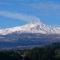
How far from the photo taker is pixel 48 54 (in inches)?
973

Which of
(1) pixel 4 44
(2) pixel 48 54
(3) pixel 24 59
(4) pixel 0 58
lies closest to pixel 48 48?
(2) pixel 48 54

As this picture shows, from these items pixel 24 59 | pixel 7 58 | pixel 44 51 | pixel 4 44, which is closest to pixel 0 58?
pixel 7 58

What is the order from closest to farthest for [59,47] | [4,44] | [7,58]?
1. [7,58]
2. [59,47]
3. [4,44]

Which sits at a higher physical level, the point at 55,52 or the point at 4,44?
the point at 4,44

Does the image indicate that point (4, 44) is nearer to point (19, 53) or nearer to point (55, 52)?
point (19, 53)

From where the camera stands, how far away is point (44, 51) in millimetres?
24656

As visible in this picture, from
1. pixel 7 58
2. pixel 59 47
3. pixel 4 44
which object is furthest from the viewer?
pixel 4 44

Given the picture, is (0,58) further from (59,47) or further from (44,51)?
(59,47)

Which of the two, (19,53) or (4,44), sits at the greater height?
(4,44)

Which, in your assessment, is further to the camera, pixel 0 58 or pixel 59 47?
pixel 59 47

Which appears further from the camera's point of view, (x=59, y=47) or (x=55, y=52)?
(x=59, y=47)

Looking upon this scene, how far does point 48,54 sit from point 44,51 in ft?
1.46

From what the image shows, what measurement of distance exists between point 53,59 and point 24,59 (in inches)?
98.2

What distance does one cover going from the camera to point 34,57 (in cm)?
2483
